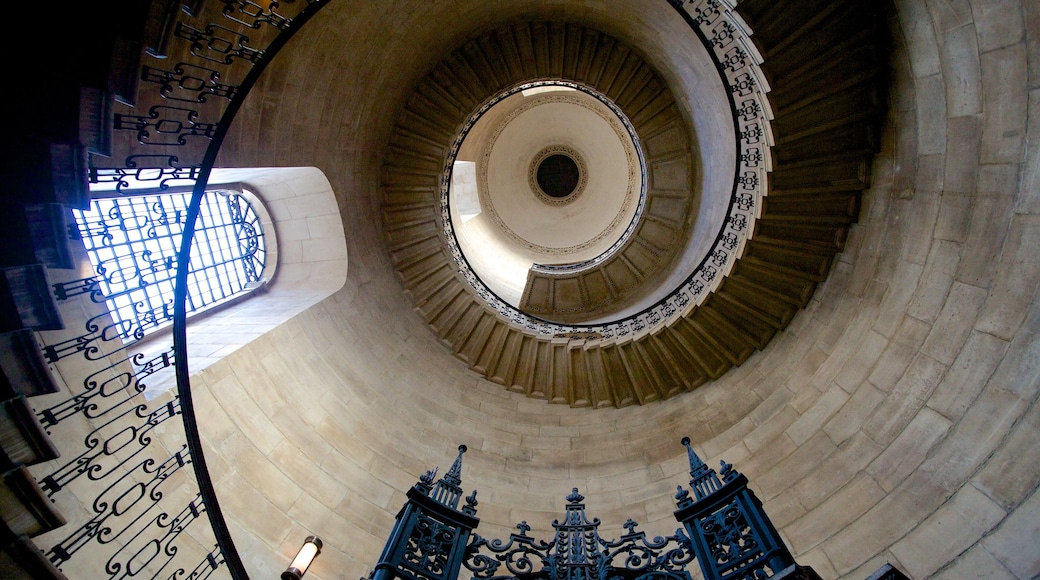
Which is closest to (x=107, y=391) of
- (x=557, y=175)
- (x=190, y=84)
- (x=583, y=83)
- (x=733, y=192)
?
(x=190, y=84)

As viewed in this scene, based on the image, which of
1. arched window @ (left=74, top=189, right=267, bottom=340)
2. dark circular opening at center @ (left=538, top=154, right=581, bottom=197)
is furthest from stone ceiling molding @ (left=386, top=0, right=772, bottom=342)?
dark circular opening at center @ (left=538, top=154, right=581, bottom=197)

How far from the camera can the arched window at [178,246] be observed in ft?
18.8

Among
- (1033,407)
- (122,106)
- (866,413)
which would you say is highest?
(866,413)

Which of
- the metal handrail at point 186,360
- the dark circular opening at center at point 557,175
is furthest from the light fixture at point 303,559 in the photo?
the dark circular opening at center at point 557,175

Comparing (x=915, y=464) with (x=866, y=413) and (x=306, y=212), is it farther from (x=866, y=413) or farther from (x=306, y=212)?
(x=306, y=212)

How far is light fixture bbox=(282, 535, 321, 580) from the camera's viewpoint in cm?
538

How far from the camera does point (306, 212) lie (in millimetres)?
8438

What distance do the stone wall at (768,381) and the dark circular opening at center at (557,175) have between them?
802 cm

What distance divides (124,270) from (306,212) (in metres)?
2.93

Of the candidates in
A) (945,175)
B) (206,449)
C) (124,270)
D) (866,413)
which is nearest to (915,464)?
(866,413)

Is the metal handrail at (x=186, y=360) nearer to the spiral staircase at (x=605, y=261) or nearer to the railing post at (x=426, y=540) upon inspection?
the spiral staircase at (x=605, y=261)

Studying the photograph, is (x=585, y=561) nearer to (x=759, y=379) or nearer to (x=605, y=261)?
(x=759, y=379)

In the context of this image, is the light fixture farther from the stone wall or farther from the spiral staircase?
the spiral staircase

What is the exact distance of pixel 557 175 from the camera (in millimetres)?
18094
